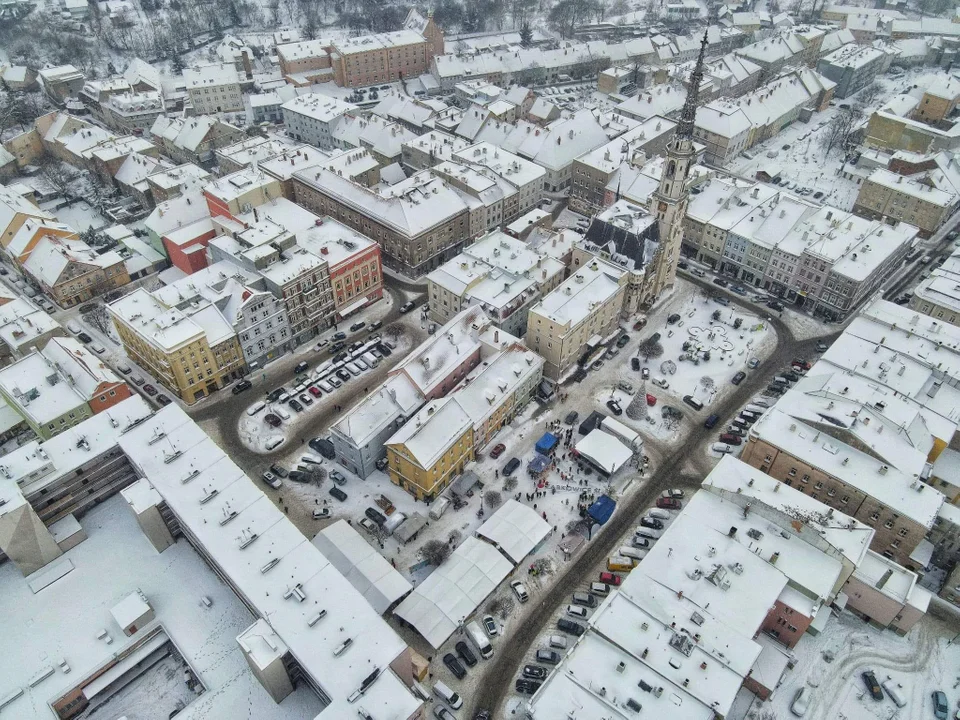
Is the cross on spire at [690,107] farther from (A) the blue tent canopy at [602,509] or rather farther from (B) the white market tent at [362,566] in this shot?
(B) the white market tent at [362,566]

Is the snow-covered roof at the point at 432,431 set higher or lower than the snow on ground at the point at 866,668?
higher

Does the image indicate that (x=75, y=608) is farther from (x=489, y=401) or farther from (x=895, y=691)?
(x=895, y=691)

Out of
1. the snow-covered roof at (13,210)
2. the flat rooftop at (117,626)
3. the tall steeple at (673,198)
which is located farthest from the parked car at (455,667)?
the snow-covered roof at (13,210)

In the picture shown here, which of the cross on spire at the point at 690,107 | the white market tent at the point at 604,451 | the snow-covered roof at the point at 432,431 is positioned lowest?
the white market tent at the point at 604,451

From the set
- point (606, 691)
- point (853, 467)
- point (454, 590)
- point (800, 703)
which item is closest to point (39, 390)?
point (454, 590)

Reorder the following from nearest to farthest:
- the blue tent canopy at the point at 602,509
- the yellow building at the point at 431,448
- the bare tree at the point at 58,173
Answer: the yellow building at the point at 431,448, the blue tent canopy at the point at 602,509, the bare tree at the point at 58,173

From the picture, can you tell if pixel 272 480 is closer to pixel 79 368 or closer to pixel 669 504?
pixel 79 368

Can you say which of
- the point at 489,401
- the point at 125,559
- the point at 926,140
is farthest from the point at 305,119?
the point at 926,140

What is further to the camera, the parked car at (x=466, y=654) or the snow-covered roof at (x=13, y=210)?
the snow-covered roof at (x=13, y=210)
